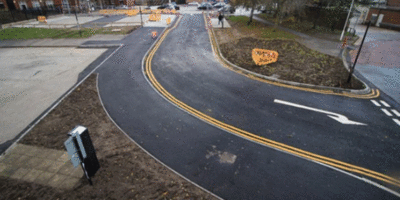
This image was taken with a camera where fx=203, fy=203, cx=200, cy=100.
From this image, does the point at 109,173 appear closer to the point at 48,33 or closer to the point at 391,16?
the point at 48,33

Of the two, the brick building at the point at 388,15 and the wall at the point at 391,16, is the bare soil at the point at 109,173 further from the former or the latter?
the wall at the point at 391,16

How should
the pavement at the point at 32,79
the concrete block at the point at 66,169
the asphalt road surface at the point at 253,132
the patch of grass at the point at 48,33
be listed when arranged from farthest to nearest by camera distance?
the patch of grass at the point at 48,33, the pavement at the point at 32,79, the concrete block at the point at 66,169, the asphalt road surface at the point at 253,132

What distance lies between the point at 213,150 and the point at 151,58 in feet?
40.6

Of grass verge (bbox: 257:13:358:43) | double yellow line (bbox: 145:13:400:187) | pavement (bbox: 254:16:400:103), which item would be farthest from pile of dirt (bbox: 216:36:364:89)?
double yellow line (bbox: 145:13:400:187)

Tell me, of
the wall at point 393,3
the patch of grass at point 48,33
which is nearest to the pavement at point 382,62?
the wall at point 393,3

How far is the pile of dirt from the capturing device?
13.0 m

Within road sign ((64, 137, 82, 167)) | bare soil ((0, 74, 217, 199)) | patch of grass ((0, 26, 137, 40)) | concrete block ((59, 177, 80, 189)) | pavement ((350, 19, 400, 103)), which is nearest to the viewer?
road sign ((64, 137, 82, 167))

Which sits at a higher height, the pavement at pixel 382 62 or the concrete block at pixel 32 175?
the pavement at pixel 382 62

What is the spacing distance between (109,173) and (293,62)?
15.0 m

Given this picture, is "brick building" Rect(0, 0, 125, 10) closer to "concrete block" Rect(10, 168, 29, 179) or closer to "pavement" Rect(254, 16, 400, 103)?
"concrete block" Rect(10, 168, 29, 179)

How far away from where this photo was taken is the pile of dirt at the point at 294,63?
1302 cm

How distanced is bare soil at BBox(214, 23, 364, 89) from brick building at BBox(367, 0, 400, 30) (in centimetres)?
1803

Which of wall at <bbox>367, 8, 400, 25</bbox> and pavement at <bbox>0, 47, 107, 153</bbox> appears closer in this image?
pavement at <bbox>0, 47, 107, 153</bbox>

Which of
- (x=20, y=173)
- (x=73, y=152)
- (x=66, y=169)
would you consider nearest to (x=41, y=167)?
(x=20, y=173)
